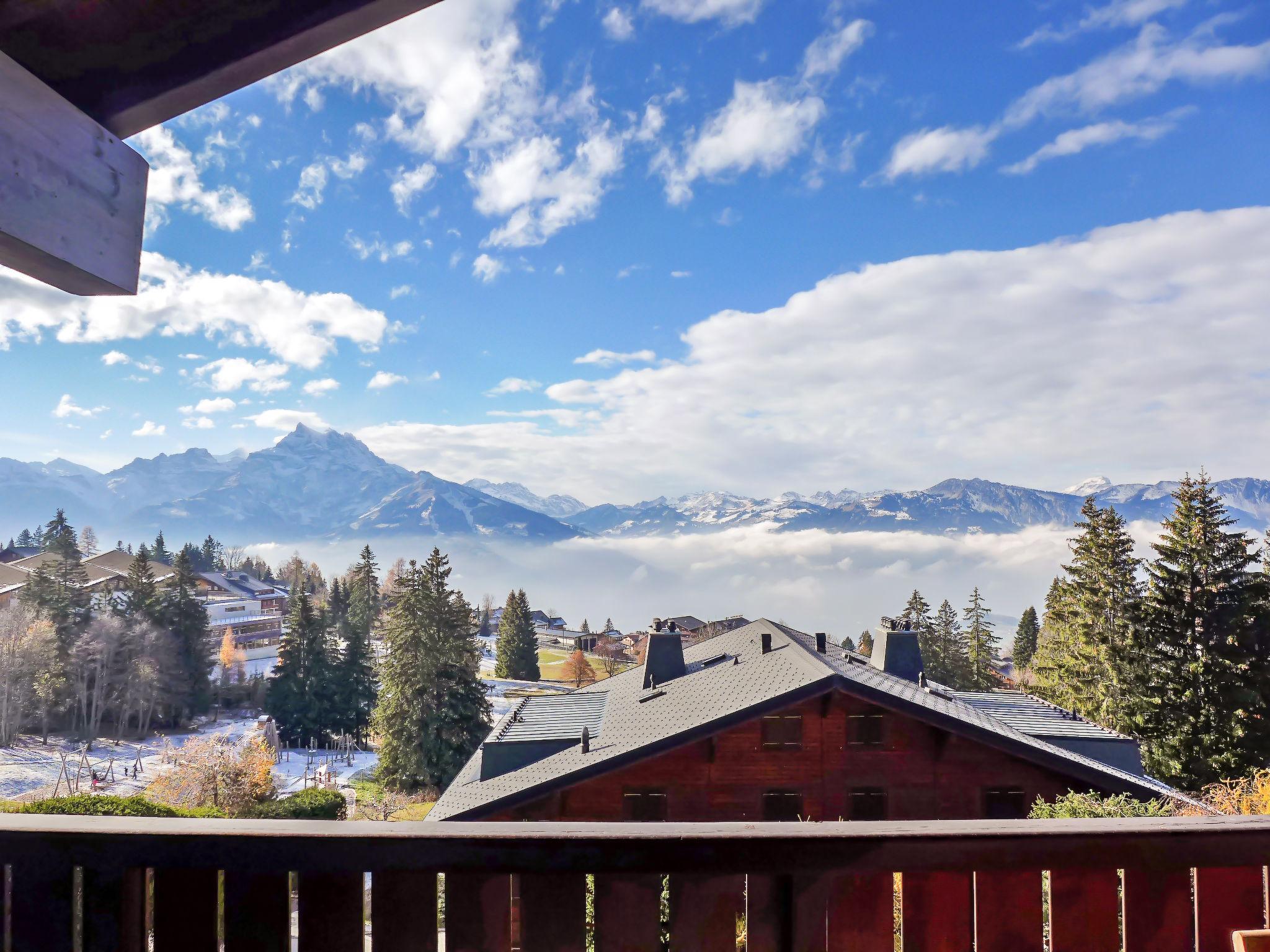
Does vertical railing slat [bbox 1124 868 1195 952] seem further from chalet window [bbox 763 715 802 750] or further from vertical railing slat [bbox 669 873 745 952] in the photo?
chalet window [bbox 763 715 802 750]

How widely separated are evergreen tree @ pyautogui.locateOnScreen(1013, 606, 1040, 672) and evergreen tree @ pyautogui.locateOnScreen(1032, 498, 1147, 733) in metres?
12.0

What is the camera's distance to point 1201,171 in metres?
7.58

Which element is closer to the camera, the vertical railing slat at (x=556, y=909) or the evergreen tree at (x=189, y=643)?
the vertical railing slat at (x=556, y=909)

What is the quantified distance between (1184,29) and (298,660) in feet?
114

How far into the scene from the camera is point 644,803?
33.4 feet

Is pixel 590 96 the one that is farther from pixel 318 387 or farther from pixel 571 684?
pixel 571 684

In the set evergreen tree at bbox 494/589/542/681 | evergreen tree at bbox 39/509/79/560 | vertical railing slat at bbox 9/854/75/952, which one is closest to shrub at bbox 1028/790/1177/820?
vertical railing slat at bbox 9/854/75/952

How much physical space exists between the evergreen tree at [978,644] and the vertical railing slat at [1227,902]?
107 feet

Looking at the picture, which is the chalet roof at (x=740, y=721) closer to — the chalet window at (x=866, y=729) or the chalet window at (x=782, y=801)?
the chalet window at (x=866, y=729)

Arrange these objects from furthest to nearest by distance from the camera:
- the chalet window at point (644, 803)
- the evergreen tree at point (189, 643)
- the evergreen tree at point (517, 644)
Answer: the evergreen tree at point (517, 644), the evergreen tree at point (189, 643), the chalet window at point (644, 803)

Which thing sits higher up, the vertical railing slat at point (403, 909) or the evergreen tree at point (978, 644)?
the vertical railing slat at point (403, 909)

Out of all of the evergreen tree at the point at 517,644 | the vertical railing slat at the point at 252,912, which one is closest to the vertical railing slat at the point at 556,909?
the vertical railing slat at the point at 252,912

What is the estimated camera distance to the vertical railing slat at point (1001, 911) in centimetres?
114

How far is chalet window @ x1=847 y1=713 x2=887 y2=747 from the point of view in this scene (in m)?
10.6
